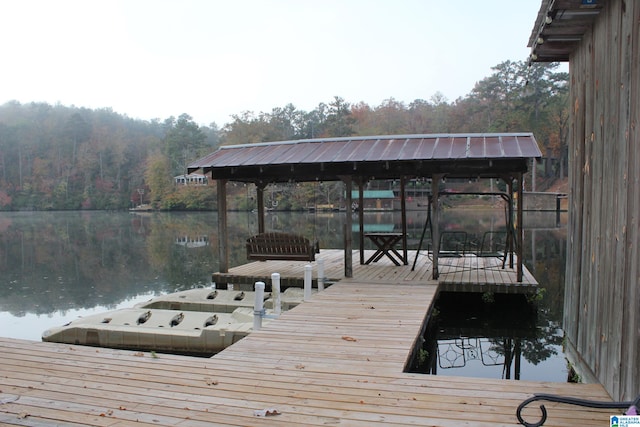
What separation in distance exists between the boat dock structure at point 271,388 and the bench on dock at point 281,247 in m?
4.04

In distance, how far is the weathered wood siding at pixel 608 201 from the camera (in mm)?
2865

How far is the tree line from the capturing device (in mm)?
45938

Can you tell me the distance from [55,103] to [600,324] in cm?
14030

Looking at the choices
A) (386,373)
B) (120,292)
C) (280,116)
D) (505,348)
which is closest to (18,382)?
(386,373)

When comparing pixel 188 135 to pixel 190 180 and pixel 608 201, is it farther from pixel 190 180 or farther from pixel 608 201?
pixel 608 201

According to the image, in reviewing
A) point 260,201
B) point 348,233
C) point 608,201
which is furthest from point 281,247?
point 608,201

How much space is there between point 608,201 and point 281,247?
22.4 ft

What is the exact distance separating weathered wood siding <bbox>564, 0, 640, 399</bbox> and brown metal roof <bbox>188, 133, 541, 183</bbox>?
3372mm

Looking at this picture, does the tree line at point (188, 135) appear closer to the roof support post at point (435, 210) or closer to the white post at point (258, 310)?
the roof support post at point (435, 210)

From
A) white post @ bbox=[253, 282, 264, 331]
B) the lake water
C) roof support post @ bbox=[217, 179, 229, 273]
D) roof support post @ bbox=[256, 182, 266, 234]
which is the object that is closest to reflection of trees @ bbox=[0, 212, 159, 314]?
the lake water

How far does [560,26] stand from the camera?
4086 mm

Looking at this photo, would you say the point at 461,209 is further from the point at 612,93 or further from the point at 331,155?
the point at 612,93

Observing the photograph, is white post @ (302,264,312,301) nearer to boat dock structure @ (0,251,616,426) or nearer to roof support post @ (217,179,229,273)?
boat dock structure @ (0,251,616,426)

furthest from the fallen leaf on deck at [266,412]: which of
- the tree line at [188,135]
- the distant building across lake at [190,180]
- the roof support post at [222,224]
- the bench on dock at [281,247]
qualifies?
the distant building across lake at [190,180]
